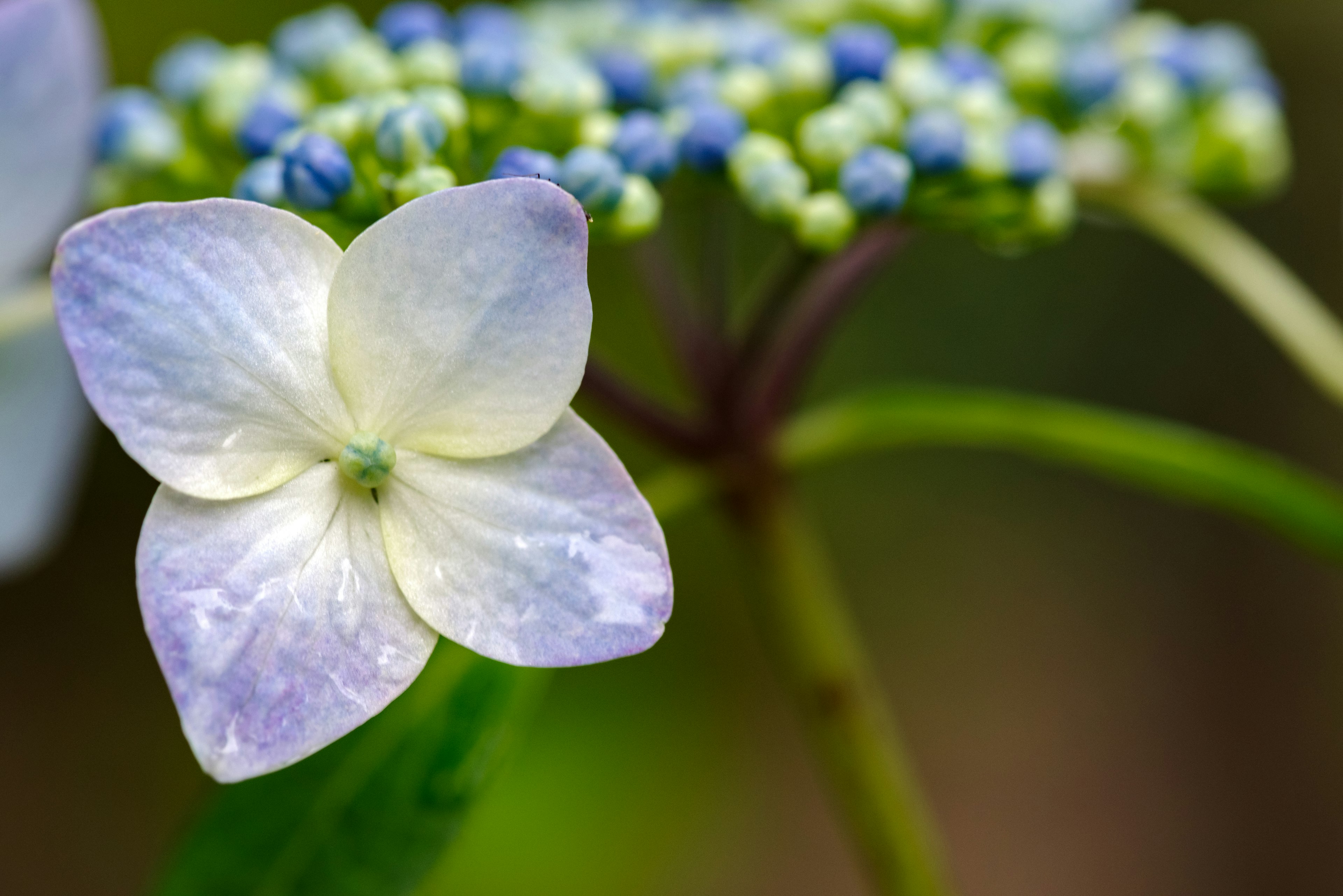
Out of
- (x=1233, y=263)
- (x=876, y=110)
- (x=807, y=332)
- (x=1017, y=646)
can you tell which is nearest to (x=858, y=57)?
(x=876, y=110)

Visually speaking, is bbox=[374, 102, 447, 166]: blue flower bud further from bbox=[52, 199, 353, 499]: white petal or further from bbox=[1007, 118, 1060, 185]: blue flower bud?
bbox=[1007, 118, 1060, 185]: blue flower bud

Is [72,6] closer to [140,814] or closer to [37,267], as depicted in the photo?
[37,267]

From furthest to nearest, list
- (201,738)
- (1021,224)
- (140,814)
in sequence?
1. (140,814)
2. (1021,224)
3. (201,738)

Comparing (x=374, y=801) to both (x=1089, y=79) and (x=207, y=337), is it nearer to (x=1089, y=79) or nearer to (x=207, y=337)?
(x=207, y=337)

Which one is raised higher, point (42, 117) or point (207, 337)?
point (207, 337)

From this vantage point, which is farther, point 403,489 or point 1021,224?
point 1021,224

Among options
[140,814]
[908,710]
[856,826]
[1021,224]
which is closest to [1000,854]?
[908,710]

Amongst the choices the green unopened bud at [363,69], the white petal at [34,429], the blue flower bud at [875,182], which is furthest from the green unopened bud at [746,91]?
the white petal at [34,429]

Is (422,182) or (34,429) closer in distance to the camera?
(422,182)
